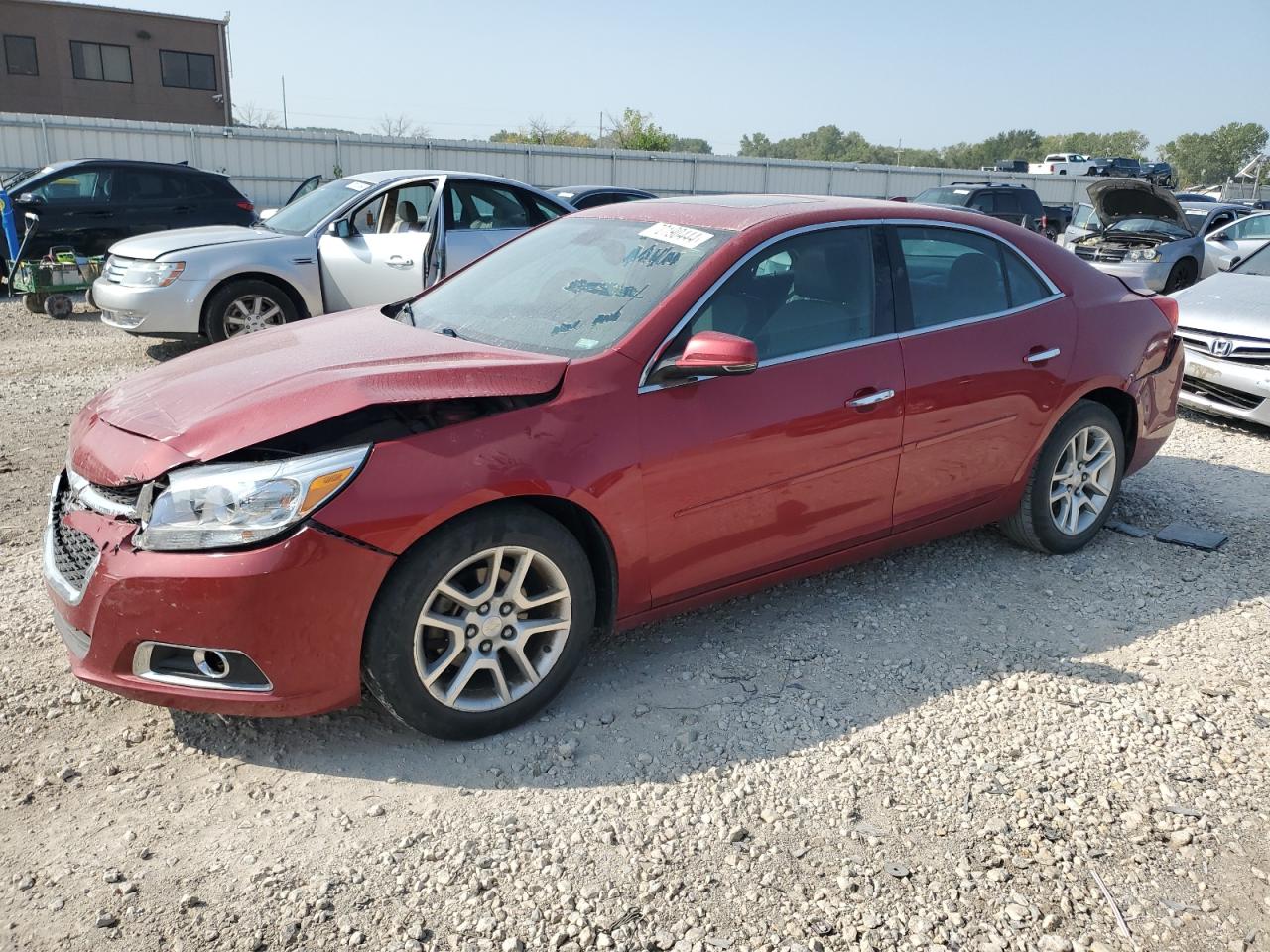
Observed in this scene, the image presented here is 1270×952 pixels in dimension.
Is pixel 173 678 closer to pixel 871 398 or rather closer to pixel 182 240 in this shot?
pixel 871 398

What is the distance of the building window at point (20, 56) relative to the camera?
3912 cm

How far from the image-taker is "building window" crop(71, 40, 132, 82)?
132ft

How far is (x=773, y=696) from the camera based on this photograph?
11.6 ft

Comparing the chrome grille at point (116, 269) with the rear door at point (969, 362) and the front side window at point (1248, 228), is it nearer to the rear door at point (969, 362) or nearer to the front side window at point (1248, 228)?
the rear door at point (969, 362)

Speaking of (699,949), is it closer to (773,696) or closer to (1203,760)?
(773,696)

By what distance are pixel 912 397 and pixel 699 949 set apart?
232 cm

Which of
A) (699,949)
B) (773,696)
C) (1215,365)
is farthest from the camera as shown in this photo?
(1215,365)

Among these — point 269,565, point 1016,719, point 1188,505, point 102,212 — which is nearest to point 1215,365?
point 1188,505

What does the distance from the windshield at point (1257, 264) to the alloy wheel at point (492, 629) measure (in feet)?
27.1

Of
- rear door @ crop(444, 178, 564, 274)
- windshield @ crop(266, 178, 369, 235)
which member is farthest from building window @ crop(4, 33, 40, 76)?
rear door @ crop(444, 178, 564, 274)

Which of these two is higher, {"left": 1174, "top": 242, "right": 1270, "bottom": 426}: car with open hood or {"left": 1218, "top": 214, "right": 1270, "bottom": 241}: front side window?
{"left": 1218, "top": 214, "right": 1270, "bottom": 241}: front side window

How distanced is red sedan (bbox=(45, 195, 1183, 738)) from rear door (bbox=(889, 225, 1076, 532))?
14 millimetres

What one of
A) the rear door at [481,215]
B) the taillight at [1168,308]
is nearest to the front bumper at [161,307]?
the rear door at [481,215]

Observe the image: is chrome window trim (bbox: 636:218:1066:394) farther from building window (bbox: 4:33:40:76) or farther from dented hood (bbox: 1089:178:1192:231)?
building window (bbox: 4:33:40:76)
